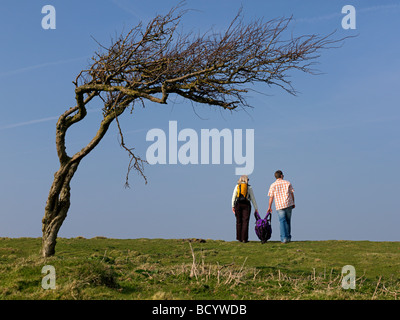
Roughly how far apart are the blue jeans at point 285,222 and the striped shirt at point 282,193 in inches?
10.0

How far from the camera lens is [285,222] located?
20250mm

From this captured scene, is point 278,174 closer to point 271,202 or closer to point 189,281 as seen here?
point 271,202

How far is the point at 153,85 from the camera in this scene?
599 inches

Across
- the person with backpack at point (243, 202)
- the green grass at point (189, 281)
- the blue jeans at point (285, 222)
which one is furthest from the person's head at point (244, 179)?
the green grass at point (189, 281)

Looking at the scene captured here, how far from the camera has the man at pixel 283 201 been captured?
1995cm

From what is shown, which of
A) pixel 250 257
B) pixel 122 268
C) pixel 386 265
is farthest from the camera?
pixel 250 257

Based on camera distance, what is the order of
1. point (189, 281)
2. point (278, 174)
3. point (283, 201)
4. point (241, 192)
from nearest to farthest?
1. point (189, 281)
2. point (283, 201)
3. point (241, 192)
4. point (278, 174)

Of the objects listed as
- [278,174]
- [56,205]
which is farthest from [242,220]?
[56,205]

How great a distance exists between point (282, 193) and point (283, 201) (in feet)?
1.19

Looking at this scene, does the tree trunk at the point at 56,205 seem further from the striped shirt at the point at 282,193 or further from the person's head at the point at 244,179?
the striped shirt at the point at 282,193
